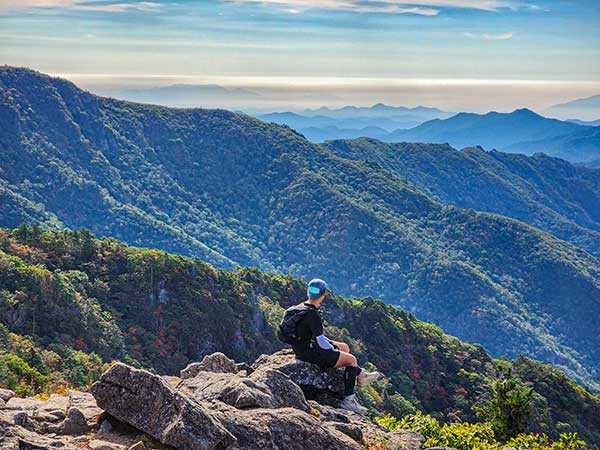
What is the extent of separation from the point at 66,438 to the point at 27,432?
2.90ft

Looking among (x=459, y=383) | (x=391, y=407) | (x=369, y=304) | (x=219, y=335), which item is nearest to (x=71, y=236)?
(x=219, y=335)

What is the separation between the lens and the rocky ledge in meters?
11.6

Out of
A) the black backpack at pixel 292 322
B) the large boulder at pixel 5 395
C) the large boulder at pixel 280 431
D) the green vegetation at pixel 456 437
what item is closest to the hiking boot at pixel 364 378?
the green vegetation at pixel 456 437

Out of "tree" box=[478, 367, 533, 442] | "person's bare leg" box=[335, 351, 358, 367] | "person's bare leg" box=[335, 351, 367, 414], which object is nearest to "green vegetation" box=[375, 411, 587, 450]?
"person's bare leg" box=[335, 351, 367, 414]

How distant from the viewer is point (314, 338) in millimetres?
15516

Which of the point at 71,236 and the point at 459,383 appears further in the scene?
the point at 459,383

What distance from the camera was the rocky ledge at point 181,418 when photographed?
38.1 feet

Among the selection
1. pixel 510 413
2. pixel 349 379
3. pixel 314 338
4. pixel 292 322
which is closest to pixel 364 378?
pixel 349 379

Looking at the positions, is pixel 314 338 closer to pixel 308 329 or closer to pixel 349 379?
pixel 308 329

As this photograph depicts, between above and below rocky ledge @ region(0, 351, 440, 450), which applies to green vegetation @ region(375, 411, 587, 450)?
below

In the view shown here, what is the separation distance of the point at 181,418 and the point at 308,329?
4419mm

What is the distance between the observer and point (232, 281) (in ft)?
243

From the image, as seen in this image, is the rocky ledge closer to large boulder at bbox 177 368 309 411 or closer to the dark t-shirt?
large boulder at bbox 177 368 309 411

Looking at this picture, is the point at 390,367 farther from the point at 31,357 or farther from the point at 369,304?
the point at 31,357
